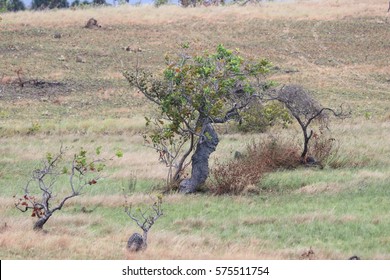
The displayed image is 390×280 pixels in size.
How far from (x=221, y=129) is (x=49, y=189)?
12.4 metres

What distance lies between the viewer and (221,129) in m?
29.0

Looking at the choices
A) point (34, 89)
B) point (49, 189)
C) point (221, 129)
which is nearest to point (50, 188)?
point (49, 189)

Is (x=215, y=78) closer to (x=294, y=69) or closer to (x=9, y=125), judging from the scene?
(x=9, y=125)

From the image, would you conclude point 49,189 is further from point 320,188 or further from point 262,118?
point 262,118

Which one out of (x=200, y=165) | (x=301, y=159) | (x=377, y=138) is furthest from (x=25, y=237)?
(x=377, y=138)

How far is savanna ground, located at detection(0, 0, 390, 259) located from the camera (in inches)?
500

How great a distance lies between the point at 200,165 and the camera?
18.3 metres

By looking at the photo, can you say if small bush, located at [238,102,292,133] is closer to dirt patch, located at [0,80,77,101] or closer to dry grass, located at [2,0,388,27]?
dirt patch, located at [0,80,77,101]

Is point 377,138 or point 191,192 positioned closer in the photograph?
point 191,192

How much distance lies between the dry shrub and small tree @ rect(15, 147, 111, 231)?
262 cm

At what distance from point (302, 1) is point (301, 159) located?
50118 mm

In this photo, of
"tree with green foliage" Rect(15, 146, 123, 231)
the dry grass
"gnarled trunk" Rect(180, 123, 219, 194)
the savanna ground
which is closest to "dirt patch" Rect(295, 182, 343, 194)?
the savanna ground

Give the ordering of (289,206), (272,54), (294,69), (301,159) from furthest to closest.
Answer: (272,54)
(294,69)
(301,159)
(289,206)

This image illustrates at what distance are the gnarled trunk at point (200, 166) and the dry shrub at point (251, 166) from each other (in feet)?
0.82
